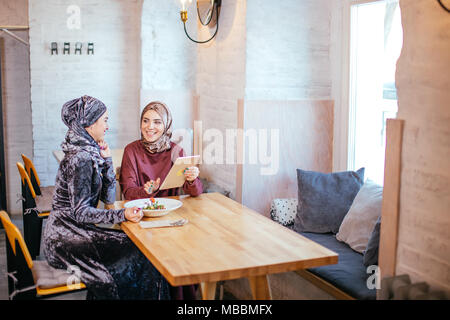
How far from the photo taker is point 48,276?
2629mm

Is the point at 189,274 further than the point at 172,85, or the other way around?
the point at 172,85

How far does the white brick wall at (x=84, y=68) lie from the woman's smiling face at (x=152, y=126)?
8.03ft

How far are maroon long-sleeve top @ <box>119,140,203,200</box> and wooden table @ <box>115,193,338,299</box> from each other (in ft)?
1.40

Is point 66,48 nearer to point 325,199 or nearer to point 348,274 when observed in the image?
point 325,199

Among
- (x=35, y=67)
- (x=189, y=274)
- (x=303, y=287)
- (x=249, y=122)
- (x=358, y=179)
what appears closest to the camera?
(x=189, y=274)

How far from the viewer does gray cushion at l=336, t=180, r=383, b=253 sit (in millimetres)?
3068

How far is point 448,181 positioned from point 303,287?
114cm

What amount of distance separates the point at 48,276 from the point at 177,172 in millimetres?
906

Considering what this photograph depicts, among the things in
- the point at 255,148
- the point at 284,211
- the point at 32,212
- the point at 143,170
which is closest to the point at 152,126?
the point at 143,170

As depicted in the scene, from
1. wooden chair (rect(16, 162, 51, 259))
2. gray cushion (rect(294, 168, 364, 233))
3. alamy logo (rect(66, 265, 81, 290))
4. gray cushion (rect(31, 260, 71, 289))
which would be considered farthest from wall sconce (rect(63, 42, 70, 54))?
alamy logo (rect(66, 265, 81, 290))

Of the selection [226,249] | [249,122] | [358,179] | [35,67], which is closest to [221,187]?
[249,122]

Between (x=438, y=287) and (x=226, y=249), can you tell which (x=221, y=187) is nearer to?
(x=226, y=249)

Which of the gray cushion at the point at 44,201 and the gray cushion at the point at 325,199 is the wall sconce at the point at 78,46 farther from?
the gray cushion at the point at 325,199

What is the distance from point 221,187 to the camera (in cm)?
420
